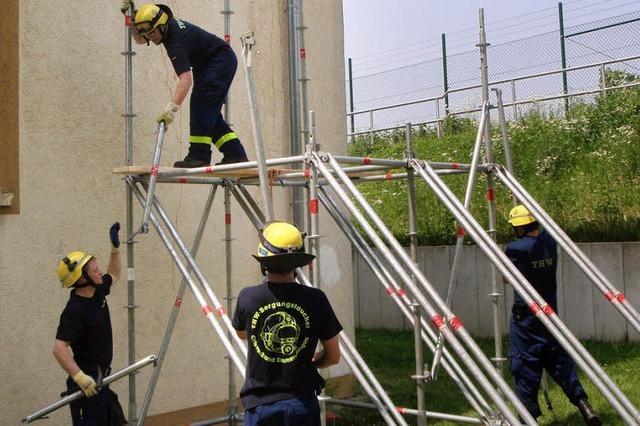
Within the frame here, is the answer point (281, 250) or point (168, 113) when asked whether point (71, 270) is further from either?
point (281, 250)

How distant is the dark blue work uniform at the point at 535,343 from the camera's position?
273 inches

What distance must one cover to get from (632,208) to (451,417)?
580 centimetres

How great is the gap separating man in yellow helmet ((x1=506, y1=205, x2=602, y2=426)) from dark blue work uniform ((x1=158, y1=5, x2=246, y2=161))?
2489 millimetres

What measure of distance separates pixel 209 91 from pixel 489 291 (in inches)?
261

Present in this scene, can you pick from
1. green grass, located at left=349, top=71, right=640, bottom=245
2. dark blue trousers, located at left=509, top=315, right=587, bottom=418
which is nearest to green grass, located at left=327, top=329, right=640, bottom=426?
dark blue trousers, located at left=509, top=315, right=587, bottom=418

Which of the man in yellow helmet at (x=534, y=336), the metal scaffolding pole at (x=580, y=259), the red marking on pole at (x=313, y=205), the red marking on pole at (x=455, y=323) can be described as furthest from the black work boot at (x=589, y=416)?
the red marking on pole at (x=313, y=205)

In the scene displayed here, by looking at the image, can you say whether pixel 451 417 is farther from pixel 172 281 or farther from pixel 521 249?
pixel 172 281

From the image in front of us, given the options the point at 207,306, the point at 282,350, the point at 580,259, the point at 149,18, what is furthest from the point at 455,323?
the point at 149,18

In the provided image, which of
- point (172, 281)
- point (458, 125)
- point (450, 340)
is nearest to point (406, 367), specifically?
point (172, 281)

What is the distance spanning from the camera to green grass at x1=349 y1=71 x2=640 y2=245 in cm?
1164

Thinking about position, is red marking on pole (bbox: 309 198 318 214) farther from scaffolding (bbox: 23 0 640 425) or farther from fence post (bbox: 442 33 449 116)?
fence post (bbox: 442 33 449 116)

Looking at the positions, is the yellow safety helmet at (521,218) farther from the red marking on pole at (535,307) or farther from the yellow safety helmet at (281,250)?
the yellow safety helmet at (281,250)

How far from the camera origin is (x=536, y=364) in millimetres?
6977

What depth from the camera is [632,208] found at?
37.6 feet
